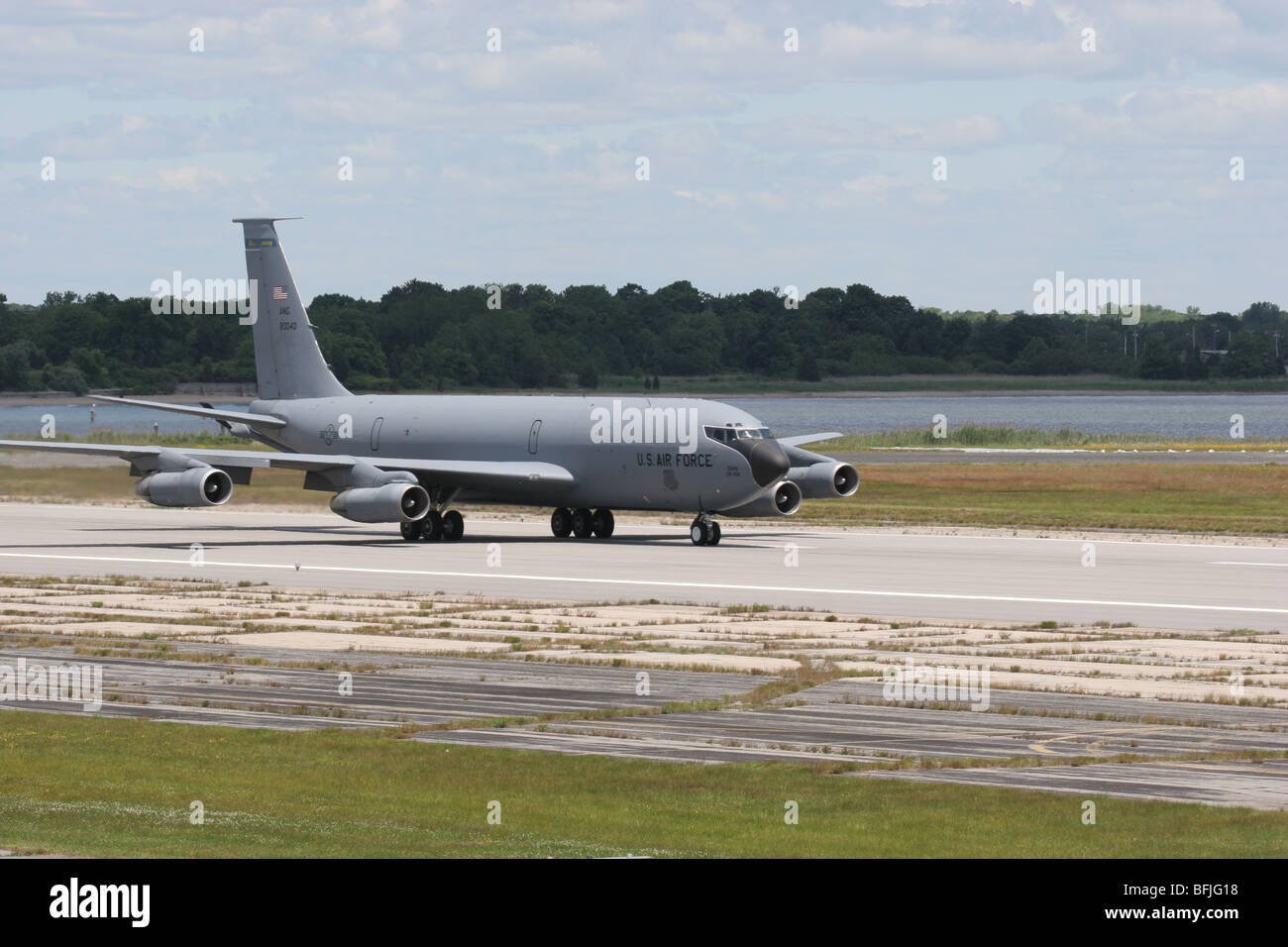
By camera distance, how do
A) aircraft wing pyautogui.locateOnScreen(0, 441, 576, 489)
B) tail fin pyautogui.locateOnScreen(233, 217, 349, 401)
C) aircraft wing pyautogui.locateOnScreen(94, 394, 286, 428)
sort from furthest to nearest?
tail fin pyautogui.locateOnScreen(233, 217, 349, 401), aircraft wing pyautogui.locateOnScreen(94, 394, 286, 428), aircraft wing pyautogui.locateOnScreen(0, 441, 576, 489)

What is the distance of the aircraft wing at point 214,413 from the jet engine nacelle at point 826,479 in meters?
18.2

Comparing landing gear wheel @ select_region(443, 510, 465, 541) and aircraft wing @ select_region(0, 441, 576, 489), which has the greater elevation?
aircraft wing @ select_region(0, 441, 576, 489)

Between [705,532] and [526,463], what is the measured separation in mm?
6097

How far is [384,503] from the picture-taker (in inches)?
2004

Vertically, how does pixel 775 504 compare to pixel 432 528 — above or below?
above

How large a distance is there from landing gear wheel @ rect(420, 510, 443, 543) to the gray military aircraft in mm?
41

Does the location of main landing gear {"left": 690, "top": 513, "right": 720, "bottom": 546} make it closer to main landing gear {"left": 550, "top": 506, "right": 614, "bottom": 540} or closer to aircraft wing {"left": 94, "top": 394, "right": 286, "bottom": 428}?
main landing gear {"left": 550, "top": 506, "right": 614, "bottom": 540}

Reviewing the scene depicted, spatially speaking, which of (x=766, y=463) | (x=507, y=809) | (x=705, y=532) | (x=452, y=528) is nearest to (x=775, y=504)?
(x=705, y=532)

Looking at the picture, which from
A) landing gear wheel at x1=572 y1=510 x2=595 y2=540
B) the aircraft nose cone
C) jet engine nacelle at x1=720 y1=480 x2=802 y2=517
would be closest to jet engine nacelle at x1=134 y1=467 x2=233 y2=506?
landing gear wheel at x1=572 y1=510 x2=595 y2=540

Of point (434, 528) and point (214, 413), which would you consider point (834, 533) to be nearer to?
point (434, 528)

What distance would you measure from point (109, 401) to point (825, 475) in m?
20.5

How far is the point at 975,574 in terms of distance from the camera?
42250 mm

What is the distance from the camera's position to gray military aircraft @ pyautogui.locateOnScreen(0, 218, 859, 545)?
4978cm
